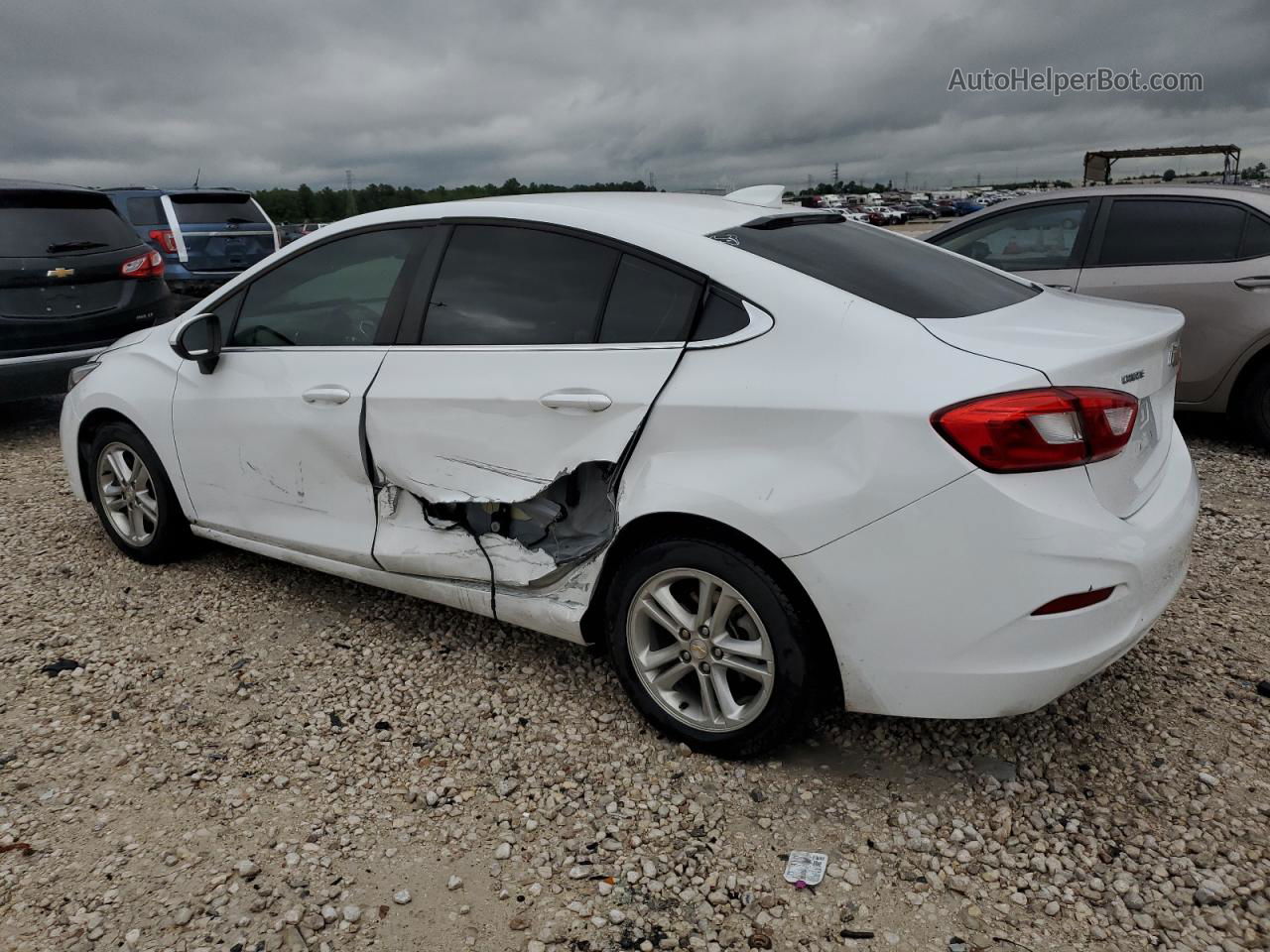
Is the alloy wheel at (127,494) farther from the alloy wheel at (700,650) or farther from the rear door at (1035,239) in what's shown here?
the rear door at (1035,239)

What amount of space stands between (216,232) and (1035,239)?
29.4ft

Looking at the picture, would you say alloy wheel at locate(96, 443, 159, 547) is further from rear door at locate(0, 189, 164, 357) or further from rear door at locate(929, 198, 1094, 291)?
rear door at locate(929, 198, 1094, 291)

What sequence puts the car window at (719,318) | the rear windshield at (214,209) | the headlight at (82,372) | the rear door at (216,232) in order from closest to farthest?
the car window at (719,318), the headlight at (82,372), the rear door at (216,232), the rear windshield at (214,209)

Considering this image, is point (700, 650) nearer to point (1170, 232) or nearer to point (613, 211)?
point (613, 211)

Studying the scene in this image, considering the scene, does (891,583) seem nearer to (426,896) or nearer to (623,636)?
(623,636)

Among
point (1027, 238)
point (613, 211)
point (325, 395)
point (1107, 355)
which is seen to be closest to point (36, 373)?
point (325, 395)

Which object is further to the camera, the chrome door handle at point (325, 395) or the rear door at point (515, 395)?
the chrome door handle at point (325, 395)

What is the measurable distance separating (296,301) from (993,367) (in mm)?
2628

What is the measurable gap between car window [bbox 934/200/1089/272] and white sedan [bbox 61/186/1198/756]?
3174 millimetres

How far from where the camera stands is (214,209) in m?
11.0

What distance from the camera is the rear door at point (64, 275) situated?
6.36 metres

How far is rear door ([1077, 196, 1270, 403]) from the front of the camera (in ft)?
17.6

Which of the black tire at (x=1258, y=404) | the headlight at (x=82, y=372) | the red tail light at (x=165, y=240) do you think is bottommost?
the black tire at (x=1258, y=404)

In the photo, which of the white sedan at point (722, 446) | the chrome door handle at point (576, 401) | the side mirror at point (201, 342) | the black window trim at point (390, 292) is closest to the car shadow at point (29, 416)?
the side mirror at point (201, 342)
